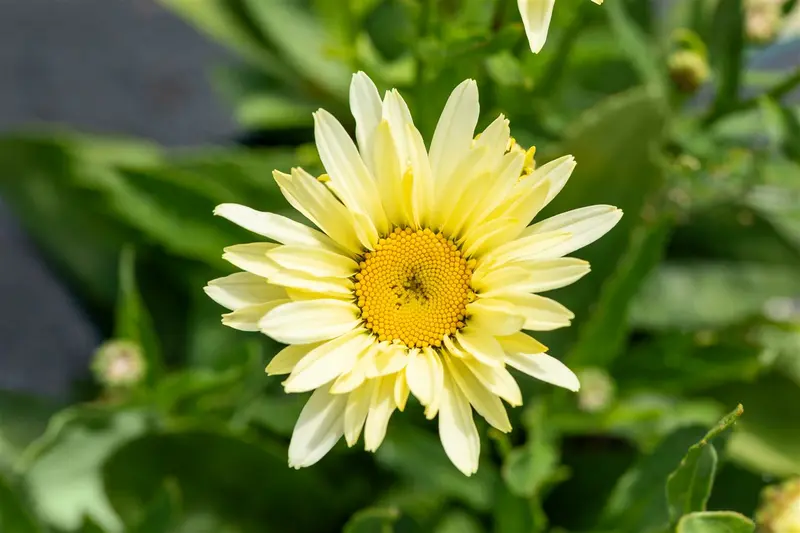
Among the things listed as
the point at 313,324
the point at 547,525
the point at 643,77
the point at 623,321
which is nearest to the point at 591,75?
the point at 643,77

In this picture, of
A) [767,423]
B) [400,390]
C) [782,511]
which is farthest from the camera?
[767,423]

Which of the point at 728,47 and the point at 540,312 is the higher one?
the point at 728,47

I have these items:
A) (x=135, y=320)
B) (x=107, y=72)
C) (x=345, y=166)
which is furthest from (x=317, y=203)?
(x=107, y=72)

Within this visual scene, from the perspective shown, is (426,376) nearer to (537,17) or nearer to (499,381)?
(499,381)

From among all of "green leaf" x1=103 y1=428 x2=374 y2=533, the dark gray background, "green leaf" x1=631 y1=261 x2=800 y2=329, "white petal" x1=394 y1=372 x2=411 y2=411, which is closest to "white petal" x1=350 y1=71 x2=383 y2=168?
"white petal" x1=394 y1=372 x2=411 y2=411

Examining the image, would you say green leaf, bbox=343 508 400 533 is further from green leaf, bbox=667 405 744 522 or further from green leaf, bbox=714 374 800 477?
green leaf, bbox=714 374 800 477

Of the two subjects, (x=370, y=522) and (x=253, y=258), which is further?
(x=370, y=522)

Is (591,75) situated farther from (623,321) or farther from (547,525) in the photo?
(547,525)
